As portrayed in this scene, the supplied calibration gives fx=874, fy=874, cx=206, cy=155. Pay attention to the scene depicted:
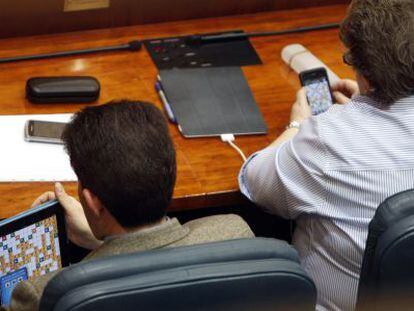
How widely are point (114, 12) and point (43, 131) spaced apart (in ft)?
1.84

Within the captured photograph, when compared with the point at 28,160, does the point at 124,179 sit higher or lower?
higher

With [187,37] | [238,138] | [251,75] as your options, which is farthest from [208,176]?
[187,37]

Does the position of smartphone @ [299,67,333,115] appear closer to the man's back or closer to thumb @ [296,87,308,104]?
thumb @ [296,87,308,104]

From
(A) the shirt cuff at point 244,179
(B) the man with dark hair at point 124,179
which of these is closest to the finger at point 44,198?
(B) the man with dark hair at point 124,179

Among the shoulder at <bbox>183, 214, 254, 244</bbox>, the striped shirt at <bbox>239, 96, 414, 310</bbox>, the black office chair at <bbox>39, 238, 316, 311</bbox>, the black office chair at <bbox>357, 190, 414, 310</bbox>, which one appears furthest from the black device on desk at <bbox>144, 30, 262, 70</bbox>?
the black office chair at <bbox>39, 238, 316, 311</bbox>

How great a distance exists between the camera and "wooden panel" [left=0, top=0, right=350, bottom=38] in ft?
7.52

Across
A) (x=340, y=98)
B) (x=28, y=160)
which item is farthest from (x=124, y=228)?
(x=340, y=98)

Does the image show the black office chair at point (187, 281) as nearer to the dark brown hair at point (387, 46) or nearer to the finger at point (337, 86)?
the dark brown hair at point (387, 46)

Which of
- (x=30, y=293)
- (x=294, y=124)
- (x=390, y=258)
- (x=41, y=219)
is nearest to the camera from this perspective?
(x=30, y=293)

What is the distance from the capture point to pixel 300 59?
7.56 ft

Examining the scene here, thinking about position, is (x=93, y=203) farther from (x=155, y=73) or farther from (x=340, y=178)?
(x=155, y=73)

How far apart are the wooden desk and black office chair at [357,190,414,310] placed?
47cm

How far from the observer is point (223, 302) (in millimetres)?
1247

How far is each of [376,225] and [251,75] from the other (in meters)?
0.89
